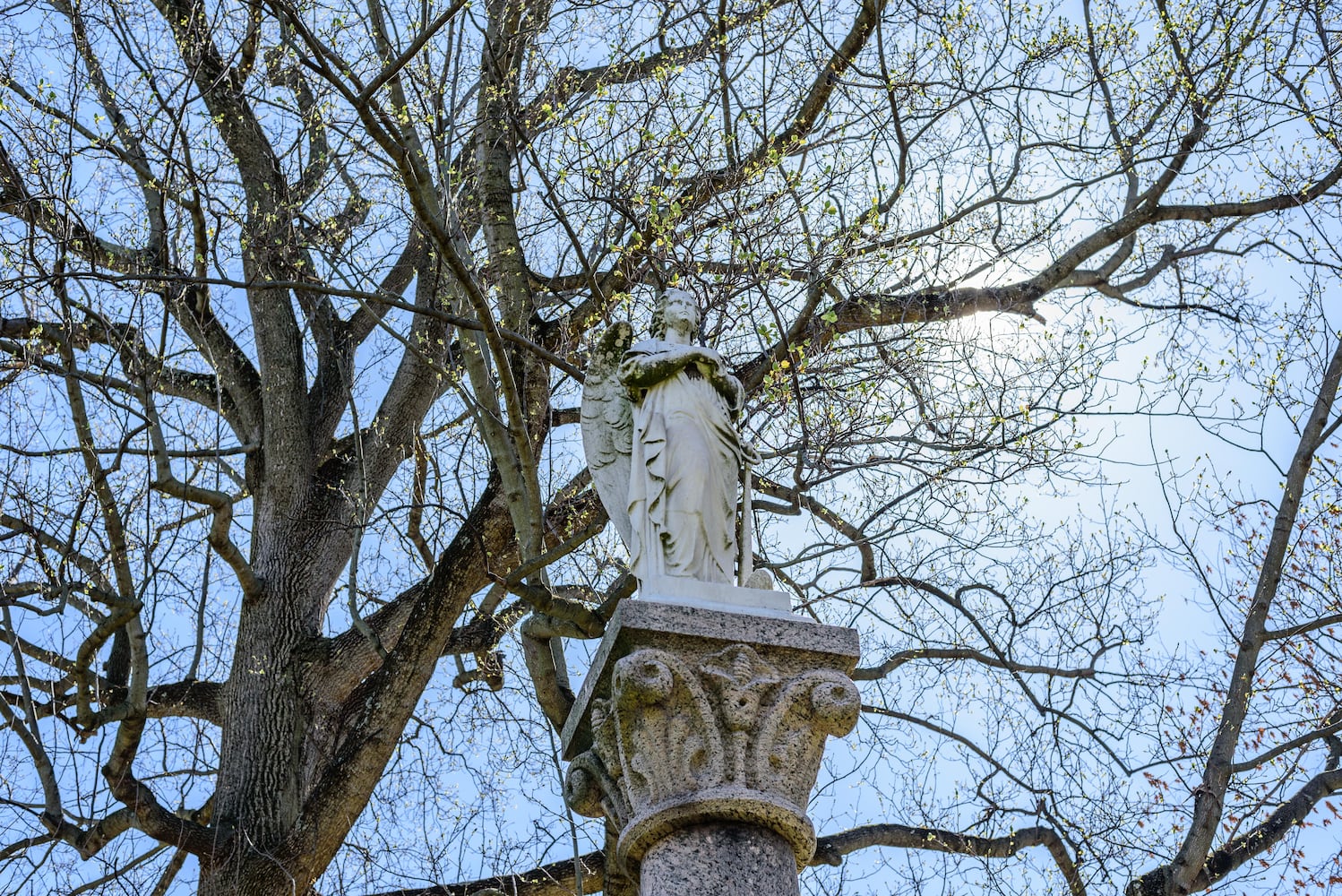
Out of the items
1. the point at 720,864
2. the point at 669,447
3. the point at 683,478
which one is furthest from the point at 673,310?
the point at 720,864

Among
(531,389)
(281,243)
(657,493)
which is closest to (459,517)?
(531,389)

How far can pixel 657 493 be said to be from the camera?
5.63m

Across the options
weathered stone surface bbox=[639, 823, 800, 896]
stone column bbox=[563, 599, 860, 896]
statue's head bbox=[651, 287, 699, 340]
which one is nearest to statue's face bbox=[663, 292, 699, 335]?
statue's head bbox=[651, 287, 699, 340]

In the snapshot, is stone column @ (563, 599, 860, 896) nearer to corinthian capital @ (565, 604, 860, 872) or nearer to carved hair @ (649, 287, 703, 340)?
corinthian capital @ (565, 604, 860, 872)

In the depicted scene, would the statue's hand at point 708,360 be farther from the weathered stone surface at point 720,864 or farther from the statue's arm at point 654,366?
the weathered stone surface at point 720,864

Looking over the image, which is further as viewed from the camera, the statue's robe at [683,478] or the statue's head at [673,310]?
the statue's head at [673,310]

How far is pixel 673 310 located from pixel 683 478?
Result: 95 centimetres

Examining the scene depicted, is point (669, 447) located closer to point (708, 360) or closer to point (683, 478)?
point (683, 478)

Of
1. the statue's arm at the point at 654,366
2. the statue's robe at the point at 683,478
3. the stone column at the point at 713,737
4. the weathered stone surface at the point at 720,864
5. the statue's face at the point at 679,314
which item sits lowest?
the weathered stone surface at the point at 720,864

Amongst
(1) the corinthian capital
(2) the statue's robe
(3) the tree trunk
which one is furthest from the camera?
(3) the tree trunk

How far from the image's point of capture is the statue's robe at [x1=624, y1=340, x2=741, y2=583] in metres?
5.49

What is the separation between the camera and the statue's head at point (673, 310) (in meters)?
6.23

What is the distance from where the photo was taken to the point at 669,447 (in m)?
5.72

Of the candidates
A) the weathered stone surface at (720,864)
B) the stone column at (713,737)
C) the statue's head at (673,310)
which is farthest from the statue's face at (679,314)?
the weathered stone surface at (720,864)
